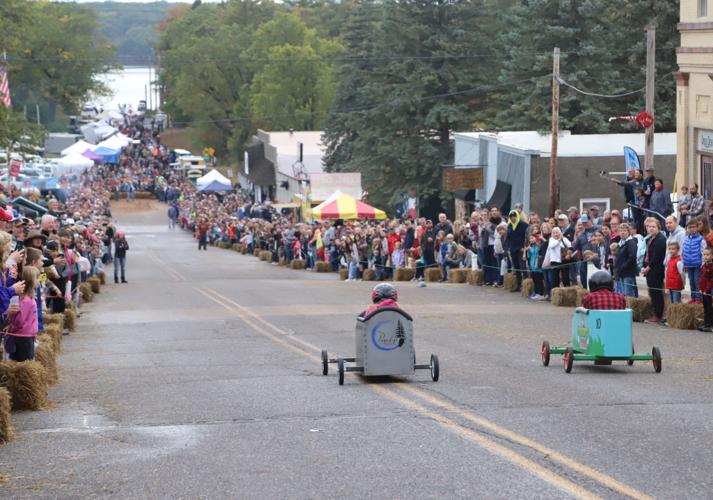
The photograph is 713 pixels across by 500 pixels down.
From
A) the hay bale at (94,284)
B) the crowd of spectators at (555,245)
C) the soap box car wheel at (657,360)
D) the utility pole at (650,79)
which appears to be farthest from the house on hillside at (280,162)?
the soap box car wheel at (657,360)

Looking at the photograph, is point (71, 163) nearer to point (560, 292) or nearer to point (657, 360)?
point (560, 292)

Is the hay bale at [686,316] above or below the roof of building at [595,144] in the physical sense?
below

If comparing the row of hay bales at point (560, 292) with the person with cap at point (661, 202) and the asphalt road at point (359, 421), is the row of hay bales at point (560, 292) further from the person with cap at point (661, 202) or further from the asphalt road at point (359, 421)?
the person with cap at point (661, 202)

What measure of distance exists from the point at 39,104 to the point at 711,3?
12537cm

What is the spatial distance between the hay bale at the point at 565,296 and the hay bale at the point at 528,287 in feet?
7.51

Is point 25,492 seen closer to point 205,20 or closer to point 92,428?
point 92,428

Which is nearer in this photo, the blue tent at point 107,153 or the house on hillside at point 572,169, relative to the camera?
the house on hillside at point 572,169

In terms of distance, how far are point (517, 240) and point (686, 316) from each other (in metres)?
9.37

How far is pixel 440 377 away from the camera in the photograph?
53.3 ft

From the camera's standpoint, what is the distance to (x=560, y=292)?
27.1 metres

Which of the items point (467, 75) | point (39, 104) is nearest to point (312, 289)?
point (467, 75)

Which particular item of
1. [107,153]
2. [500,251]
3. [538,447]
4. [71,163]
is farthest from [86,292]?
[107,153]

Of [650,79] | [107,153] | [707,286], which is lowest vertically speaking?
[707,286]

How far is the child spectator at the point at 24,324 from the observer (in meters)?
15.6
